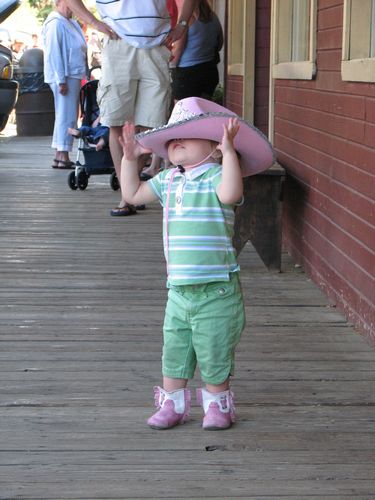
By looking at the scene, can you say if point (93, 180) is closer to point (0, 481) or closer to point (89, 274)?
point (89, 274)

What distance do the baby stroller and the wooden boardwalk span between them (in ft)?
8.99

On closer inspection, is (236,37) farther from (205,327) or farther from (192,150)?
(205,327)

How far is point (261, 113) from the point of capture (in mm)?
9539

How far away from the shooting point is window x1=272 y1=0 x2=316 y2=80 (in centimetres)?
676

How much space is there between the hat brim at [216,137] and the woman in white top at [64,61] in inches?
295

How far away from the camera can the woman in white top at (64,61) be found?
1099 centimetres

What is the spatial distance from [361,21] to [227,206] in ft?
6.12

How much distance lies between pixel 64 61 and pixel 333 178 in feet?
20.1

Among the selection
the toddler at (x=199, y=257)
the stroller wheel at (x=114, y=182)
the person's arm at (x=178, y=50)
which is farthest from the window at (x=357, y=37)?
the stroller wheel at (x=114, y=182)

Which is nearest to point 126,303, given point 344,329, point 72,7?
point 344,329

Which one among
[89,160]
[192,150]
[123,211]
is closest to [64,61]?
[89,160]

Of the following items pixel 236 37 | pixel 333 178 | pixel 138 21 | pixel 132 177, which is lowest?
pixel 333 178

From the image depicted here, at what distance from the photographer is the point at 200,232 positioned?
355cm

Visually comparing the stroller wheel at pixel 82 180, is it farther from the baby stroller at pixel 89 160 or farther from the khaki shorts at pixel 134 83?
the khaki shorts at pixel 134 83
